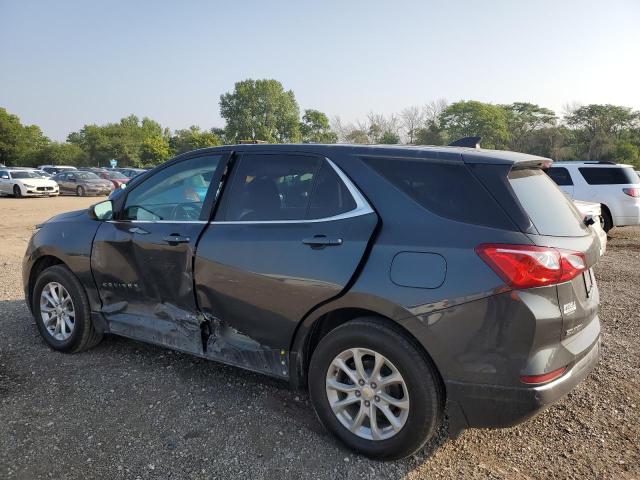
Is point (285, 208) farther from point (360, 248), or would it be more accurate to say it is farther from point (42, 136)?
point (42, 136)

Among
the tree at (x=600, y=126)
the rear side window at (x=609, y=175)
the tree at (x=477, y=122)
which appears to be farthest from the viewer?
the tree at (x=477, y=122)

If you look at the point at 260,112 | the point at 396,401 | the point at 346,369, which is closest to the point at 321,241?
the point at 346,369

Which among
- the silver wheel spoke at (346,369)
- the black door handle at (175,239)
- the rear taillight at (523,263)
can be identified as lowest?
the silver wheel spoke at (346,369)

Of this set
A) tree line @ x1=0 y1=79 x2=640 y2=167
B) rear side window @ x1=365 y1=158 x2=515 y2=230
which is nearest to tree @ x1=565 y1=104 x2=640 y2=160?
tree line @ x1=0 y1=79 x2=640 y2=167

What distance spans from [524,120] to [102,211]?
3376 inches

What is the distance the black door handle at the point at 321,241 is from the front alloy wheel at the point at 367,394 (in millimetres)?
588

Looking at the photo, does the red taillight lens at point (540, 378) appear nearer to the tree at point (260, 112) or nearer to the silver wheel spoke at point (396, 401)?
the silver wheel spoke at point (396, 401)

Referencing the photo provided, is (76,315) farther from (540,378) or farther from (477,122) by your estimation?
(477,122)

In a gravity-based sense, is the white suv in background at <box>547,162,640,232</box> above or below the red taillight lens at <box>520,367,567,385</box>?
above

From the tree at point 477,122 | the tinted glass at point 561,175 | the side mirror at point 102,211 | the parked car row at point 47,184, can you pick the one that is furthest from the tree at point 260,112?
the side mirror at point 102,211

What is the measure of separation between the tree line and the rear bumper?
106 feet

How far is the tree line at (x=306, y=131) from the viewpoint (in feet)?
195

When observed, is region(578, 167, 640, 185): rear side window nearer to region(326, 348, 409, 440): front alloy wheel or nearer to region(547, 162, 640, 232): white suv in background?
region(547, 162, 640, 232): white suv in background

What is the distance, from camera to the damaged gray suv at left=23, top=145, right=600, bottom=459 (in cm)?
228
